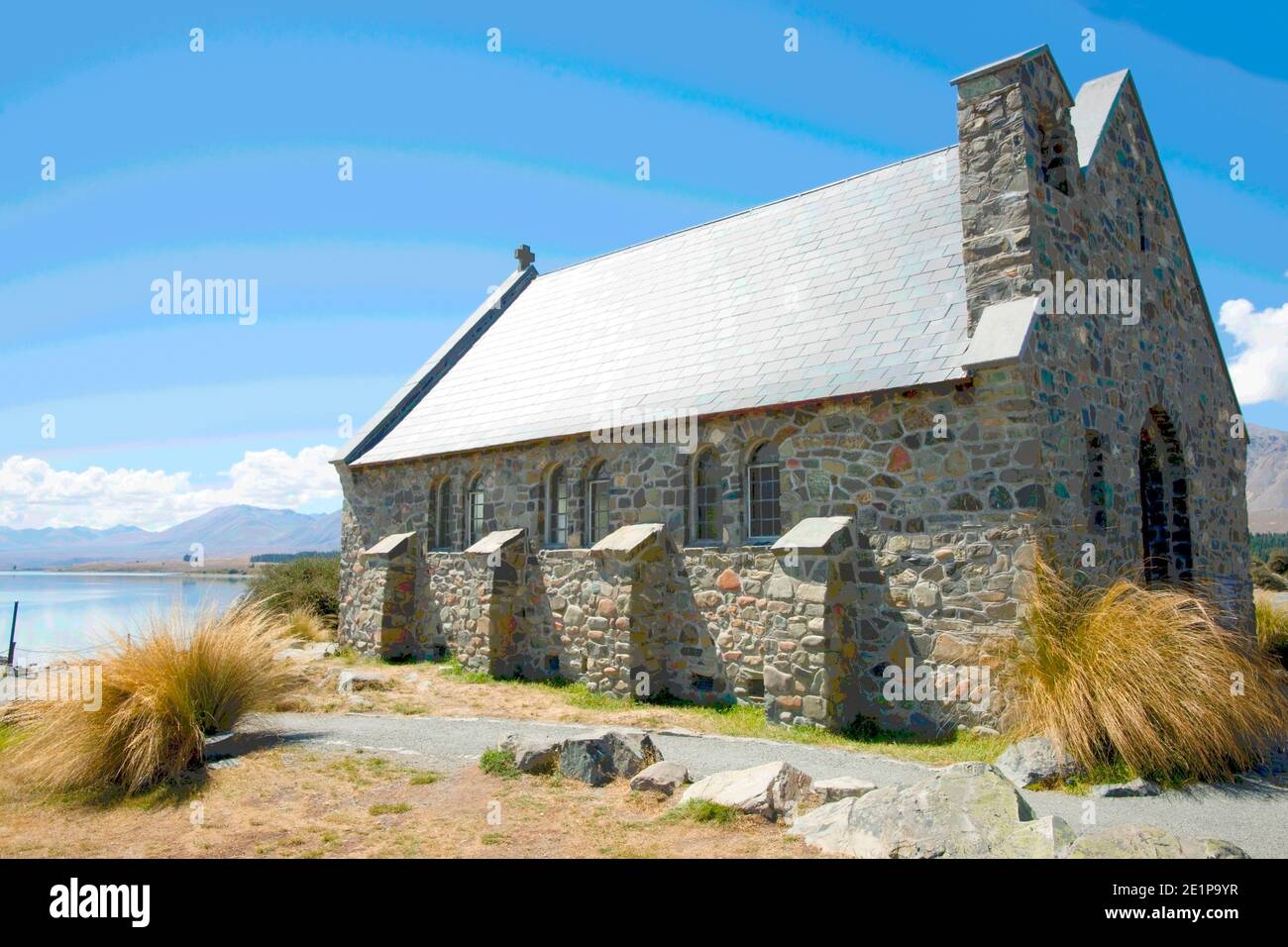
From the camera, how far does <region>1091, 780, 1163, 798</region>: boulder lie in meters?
7.42

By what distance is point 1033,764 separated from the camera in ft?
26.0

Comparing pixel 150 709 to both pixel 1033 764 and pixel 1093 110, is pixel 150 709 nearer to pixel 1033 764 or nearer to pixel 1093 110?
pixel 1033 764

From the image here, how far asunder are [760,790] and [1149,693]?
406 cm

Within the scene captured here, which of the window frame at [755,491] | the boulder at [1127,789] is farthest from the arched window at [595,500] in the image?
the boulder at [1127,789]

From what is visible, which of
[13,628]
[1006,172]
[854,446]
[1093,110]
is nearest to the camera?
[1006,172]

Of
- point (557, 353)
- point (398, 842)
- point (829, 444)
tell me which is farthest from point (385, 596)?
point (398, 842)

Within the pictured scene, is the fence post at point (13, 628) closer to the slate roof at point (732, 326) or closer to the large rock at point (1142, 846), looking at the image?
the slate roof at point (732, 326)

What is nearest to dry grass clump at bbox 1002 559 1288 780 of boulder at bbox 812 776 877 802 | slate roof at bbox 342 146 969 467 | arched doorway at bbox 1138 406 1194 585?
boulder at bbox 812 776 877 802

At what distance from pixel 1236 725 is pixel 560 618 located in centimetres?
991

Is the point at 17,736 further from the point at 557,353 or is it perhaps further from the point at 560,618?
the point at 557,353

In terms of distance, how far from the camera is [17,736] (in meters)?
8.86

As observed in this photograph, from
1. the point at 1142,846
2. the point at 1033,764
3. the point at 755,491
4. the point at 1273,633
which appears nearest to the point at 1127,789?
the point at 1033,764

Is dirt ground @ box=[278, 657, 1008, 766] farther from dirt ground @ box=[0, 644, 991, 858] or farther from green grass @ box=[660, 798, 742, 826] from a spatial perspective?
green grass @ box=[660, 798, 742, 826]

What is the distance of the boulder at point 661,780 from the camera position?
7.53 metres
